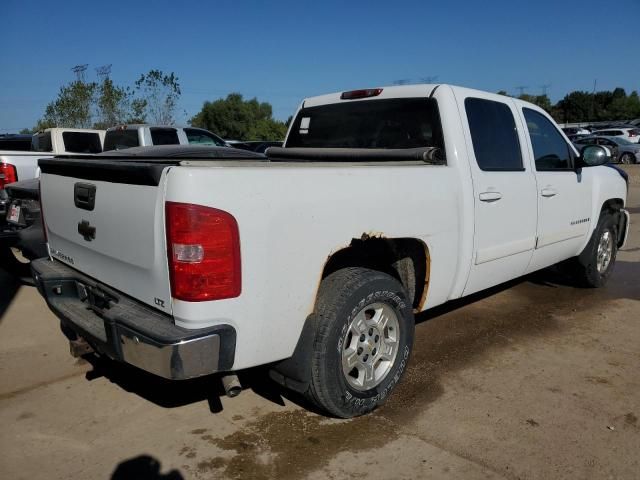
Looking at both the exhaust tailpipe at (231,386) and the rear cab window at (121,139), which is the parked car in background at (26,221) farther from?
the rear cab window at (121,139)

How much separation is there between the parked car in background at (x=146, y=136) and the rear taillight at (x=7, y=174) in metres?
3.31

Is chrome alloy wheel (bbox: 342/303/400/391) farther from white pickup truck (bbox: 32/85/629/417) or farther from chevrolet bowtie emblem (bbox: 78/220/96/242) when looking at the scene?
chevrolet bowtie emblem (bbox: 78/220/96/242)

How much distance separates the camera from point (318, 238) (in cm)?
272

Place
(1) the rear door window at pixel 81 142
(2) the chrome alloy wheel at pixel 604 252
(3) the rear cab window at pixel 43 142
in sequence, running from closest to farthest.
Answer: (2) the chrome alloy wheel at pixel 604 252, (3) the rear cab window at pixel 43 142, (1) the rear door window at pixel 81 142

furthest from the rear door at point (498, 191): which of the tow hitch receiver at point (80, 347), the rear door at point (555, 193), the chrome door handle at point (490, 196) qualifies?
the tow hitch receiver at point (80, 347)

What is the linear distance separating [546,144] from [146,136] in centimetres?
842

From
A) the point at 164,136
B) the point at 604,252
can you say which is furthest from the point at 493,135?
the point at 164,136

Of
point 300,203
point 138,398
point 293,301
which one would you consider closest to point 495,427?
point 293,301

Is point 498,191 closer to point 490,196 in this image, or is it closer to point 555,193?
point 490,196

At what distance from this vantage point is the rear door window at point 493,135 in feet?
12.7

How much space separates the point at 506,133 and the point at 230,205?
2.68 m

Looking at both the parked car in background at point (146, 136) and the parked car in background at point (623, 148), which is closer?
the parked car in background at point (146, 136)

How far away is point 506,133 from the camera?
13.8ft

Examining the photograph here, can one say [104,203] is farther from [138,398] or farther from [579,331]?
[579,331]
